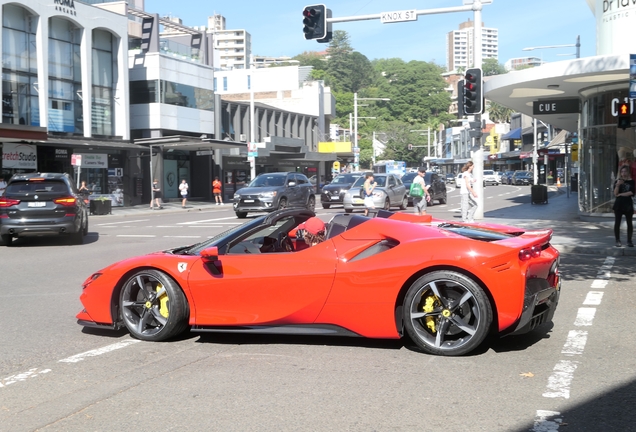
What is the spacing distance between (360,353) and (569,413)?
2.09 m

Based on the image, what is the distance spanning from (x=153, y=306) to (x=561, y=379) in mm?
3613

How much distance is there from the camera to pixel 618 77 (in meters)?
21.6

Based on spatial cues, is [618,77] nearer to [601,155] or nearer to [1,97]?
[601,155]

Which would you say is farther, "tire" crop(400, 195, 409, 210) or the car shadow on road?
"tire" crop(400, 195, 409, 210)

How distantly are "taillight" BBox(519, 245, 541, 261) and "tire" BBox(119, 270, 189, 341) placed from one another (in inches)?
117

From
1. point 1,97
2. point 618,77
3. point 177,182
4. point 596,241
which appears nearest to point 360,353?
point 596,241

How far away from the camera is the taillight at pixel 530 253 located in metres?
6.05

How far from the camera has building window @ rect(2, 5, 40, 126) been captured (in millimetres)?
35250

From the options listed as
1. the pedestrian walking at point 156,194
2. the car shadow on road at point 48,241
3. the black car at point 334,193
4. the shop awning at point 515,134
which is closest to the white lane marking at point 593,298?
the car shadow on road at point 48,241

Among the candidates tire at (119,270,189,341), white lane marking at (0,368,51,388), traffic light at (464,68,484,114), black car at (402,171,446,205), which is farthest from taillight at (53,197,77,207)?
black car at (402,171,446,205)

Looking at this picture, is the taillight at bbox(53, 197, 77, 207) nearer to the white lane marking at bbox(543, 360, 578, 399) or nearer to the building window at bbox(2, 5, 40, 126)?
Answer: the white lane marking at bbox(543, 360, 578, 399)


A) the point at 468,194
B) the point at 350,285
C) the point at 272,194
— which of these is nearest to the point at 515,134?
the point at 272,194

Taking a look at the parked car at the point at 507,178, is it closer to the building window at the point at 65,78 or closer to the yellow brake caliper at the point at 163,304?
the building window at the point at 65,78

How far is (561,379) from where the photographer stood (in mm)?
5453
